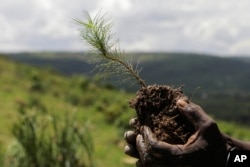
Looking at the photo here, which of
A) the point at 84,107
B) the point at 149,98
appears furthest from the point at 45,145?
the point at 84,107

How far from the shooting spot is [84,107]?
1823 cm

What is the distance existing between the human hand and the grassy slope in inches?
280

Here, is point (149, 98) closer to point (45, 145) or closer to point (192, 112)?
point (192, 112)

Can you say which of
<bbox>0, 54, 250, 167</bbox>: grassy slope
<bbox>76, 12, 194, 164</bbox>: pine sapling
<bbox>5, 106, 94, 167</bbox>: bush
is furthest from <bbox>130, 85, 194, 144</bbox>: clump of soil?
<bbox>0, 54, 250, 167</bbox>: grassy slope

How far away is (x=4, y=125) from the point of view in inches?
525

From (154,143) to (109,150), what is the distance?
1023cm

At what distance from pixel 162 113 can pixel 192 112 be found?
302mm

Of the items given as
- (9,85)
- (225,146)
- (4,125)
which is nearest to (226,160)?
(225,146)

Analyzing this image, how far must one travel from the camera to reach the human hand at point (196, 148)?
2043 millimetres

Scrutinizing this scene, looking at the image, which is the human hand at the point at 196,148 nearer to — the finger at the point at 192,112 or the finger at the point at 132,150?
the finger at the point at 192,112

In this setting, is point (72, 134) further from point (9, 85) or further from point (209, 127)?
point (9, 85)

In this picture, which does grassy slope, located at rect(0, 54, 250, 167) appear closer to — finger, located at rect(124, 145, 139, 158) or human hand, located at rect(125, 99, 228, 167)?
finger, located at rect(124, 145, 139, 158)

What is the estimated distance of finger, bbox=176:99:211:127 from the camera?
2082mm

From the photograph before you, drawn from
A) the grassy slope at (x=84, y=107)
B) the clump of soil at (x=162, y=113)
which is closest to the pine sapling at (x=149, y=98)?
the clump of soil at (x=162, y=113)
